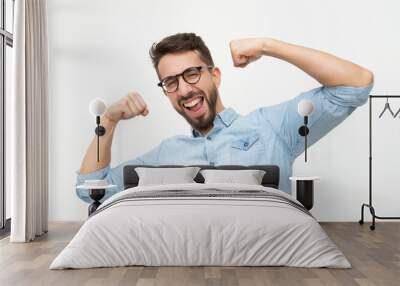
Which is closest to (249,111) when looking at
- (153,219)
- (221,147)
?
(221,147)

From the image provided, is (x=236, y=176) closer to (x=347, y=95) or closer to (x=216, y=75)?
(x=216, y=75)

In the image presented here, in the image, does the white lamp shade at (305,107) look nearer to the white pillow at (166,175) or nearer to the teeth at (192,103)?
the teeth at (192,103)

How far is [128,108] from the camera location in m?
7.33

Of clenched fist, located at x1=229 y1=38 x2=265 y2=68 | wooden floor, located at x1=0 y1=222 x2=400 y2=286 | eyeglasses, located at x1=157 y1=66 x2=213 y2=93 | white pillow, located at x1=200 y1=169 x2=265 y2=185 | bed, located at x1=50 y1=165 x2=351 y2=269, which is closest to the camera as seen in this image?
wooden floor, located at x1=0 y1=222 x2=400 y2=286

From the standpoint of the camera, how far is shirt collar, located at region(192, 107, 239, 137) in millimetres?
7172

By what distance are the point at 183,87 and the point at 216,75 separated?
0.43 meters

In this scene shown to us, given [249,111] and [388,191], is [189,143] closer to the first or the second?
[249,111]

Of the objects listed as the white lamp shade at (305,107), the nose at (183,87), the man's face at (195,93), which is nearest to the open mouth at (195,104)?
the man's face at (195,93)

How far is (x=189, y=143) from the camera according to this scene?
7191mm

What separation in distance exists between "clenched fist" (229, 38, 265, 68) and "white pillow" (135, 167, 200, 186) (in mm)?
1437

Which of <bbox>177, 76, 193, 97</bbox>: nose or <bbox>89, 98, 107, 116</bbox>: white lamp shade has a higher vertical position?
<bbox>177, 76, 193, 97</bbox>: nose

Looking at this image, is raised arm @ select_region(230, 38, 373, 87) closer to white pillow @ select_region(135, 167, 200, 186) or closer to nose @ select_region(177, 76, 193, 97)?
nose @ select_region(177, 76, 193, 97)

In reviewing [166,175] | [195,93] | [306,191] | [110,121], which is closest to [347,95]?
[306,191]

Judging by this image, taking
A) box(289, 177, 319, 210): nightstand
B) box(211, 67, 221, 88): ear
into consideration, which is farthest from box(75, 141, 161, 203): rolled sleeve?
box(289, 177, 319, 210): nightstand
